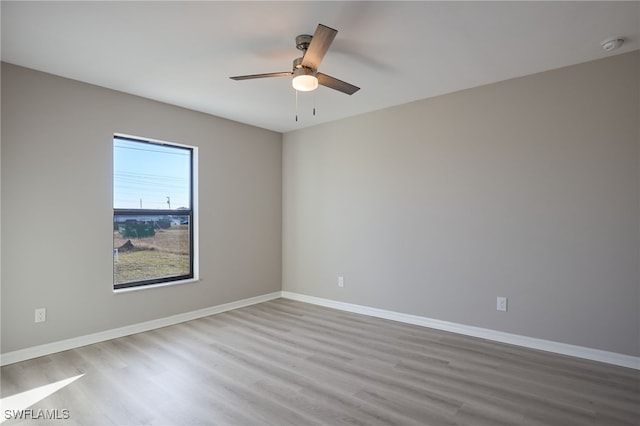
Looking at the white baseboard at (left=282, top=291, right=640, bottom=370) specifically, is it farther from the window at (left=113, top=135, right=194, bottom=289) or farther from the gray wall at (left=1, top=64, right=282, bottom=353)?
the window at (left=113, top=135, right=194, bottom=289)

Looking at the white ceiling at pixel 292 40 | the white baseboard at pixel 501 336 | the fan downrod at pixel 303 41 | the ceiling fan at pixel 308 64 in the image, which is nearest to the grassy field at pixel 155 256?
the white ceiling at pixel 292 40

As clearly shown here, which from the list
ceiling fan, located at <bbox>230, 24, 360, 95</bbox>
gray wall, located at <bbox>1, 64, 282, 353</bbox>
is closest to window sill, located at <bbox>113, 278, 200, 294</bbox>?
gray wall, located at <bbox>1, 64, 282, 353</bbox>

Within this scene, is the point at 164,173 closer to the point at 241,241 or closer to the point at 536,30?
the point at 241,241

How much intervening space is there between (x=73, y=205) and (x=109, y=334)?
1.32 m

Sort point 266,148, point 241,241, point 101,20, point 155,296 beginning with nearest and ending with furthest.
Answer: point 101,20 → point 155,296 → point 241,241 → point 266,148

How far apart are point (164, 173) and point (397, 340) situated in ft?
10.5

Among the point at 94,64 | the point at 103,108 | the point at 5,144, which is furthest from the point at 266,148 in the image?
the point at 5,144

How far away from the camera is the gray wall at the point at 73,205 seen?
296 cm

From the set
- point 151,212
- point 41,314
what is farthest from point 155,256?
point 41,314

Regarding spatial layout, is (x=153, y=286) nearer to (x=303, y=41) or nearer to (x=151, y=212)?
(x=151, y=212)

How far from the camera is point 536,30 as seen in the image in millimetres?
2441

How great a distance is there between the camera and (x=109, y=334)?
11.5ft

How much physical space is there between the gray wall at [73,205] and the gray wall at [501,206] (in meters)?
1.59

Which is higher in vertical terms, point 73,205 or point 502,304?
point 73,205
